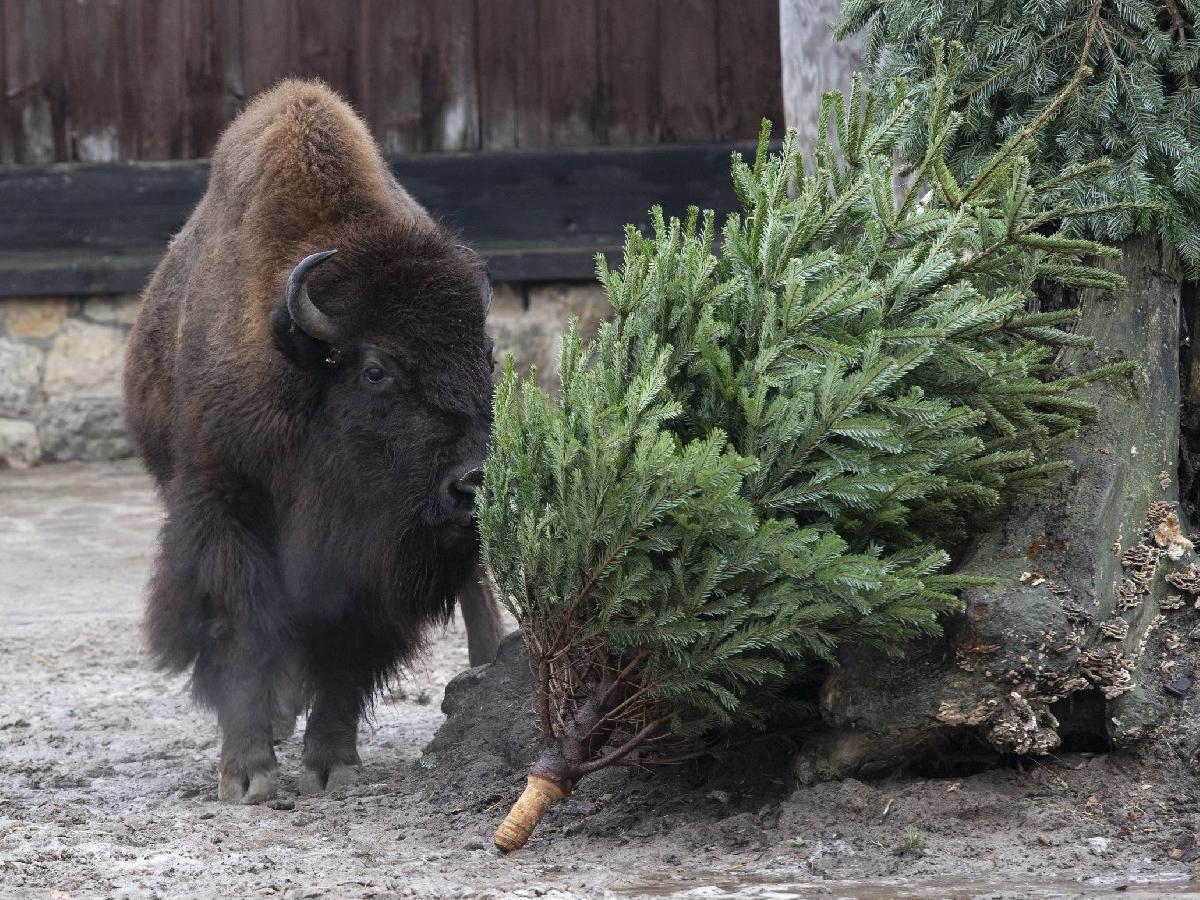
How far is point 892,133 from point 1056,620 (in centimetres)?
121

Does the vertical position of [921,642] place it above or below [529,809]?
above

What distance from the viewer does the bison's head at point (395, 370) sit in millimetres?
4297

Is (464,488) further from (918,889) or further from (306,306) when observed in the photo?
(918,889)

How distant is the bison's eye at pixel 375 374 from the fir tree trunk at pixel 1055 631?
158cm

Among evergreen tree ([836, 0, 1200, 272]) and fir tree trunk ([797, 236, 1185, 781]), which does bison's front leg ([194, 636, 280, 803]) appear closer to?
fir tree trunk ([797, 236, 1185, 781])

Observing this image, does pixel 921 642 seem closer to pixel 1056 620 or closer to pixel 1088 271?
pixel 1056 620

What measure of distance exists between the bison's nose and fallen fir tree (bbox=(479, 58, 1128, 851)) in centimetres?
41

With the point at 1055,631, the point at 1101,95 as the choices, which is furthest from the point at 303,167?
the point at 1055,631

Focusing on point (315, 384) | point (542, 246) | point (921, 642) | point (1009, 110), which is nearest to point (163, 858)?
point (315, 384)

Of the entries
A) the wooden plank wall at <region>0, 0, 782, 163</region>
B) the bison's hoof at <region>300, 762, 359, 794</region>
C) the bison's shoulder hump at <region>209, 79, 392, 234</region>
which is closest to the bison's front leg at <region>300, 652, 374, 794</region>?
the bison's hoof at <region>300, 762, 359, 794</region>

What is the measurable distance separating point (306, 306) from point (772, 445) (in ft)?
5.18

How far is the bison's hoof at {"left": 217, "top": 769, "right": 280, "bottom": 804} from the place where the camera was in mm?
4457

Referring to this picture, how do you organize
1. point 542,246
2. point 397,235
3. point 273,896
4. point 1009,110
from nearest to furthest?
point 273,896 < point 1009,110 < point 397,235 < point 542,246

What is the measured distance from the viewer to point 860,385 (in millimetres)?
3336
